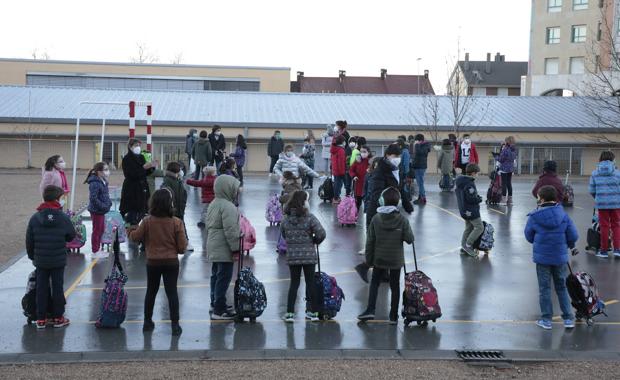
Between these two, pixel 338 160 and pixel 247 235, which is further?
pixel 338 160

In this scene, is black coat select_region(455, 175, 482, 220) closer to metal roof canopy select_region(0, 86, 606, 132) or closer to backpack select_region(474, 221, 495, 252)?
backpack select_region(474, 221, 495, 252)

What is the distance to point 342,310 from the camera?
34.0ft

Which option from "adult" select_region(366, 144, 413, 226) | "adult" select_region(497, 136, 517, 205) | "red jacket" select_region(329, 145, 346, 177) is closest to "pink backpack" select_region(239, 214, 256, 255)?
"adult" select_region(366, 144, 413, 226)

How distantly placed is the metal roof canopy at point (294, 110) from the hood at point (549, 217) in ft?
93.2

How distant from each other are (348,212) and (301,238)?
7.85m

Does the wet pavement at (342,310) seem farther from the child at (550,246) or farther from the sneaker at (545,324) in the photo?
the child at (550,246)

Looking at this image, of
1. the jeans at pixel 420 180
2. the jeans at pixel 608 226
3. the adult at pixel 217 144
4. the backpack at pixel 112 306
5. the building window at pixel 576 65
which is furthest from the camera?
the building window at pixel 576 65

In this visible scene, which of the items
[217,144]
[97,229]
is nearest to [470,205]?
[97,229]

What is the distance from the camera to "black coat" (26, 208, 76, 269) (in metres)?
9.30

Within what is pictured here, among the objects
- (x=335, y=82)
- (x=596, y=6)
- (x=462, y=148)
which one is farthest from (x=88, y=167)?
(x=335, y=82)

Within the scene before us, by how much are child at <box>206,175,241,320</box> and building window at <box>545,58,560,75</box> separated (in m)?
60.8

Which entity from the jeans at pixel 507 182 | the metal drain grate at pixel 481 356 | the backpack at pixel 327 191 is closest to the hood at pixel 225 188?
the metal drain grate at pixel 481 356

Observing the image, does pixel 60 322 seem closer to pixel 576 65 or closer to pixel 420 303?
pixel 420 303

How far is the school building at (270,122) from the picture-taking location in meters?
36.7
